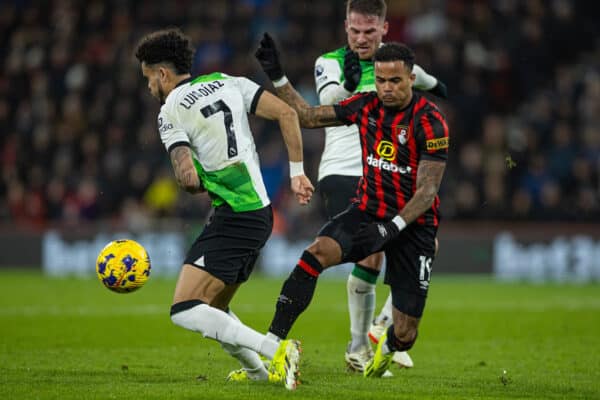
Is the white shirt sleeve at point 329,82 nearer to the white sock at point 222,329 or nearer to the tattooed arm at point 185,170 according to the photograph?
the tattooed arm at point 185,170

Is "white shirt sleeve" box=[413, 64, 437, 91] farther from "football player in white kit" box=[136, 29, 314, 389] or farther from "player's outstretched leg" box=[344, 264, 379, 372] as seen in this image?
"football player in white kit" box=[136, 29, 314, 389]

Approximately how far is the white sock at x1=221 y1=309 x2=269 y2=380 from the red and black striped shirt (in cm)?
129

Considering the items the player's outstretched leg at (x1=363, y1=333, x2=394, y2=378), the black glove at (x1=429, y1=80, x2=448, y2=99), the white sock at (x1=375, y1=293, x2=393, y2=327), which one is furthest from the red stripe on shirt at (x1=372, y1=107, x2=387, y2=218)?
the white sock at (x1=375, y1=293, x2=393, y2=327)

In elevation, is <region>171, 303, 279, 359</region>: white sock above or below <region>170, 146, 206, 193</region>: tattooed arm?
below

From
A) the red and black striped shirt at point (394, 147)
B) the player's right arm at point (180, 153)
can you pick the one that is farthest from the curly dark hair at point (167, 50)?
the red and black striped shirt at point (394, 147)

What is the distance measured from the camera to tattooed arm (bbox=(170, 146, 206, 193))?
20.0ft

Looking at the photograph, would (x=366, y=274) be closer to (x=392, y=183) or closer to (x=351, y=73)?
(x=392, y=183)

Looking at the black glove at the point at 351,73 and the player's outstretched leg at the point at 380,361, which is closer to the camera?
the player's outstretched leg at the point at 380,361

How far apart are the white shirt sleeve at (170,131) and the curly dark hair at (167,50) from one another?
1.11 feet

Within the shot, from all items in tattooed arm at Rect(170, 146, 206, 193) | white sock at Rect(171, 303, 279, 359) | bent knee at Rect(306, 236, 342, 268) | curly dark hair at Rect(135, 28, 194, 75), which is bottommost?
white sock at Rect(171, 303, 279, 359)

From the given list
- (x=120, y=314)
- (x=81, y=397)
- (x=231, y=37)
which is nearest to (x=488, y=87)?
(x=231, y=37)

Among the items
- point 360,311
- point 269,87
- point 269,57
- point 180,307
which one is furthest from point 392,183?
point 269,87

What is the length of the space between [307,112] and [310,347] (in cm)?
332

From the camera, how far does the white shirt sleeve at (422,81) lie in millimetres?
7840
